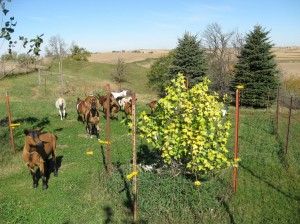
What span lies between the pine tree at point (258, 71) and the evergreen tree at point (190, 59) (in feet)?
12.6

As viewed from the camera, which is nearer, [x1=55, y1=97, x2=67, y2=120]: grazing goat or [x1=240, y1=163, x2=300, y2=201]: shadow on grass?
[x1=240, y1=163, x2=300, y2=201]: shadow on grass

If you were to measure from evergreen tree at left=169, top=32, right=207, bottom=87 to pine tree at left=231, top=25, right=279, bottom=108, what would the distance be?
3844mm

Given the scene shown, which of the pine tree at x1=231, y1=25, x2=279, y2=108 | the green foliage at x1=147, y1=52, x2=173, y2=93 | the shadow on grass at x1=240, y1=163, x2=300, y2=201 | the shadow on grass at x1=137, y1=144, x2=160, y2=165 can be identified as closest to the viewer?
the shadow on grass at x1=240, y1=163, x2=300, y2=201

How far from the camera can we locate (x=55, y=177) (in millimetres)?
9930

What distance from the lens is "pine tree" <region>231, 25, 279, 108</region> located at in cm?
2556

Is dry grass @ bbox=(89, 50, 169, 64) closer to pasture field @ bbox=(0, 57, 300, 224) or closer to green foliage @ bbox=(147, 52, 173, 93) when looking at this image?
green foliage @ bbox=(147, 52, 173, 93)

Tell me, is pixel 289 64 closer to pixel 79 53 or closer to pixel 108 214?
pixel 79 53

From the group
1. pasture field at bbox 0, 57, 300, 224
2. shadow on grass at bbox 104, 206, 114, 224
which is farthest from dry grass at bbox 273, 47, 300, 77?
shadow on grass at bbox 104, 206, 114, 224

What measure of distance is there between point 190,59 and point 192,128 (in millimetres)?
22823

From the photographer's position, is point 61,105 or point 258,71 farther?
point 258,71

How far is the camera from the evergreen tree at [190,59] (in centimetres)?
2866

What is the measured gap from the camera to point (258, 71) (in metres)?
25.8

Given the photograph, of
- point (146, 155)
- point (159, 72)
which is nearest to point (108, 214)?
point (146, 155)

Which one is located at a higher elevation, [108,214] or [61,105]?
[61,105]
